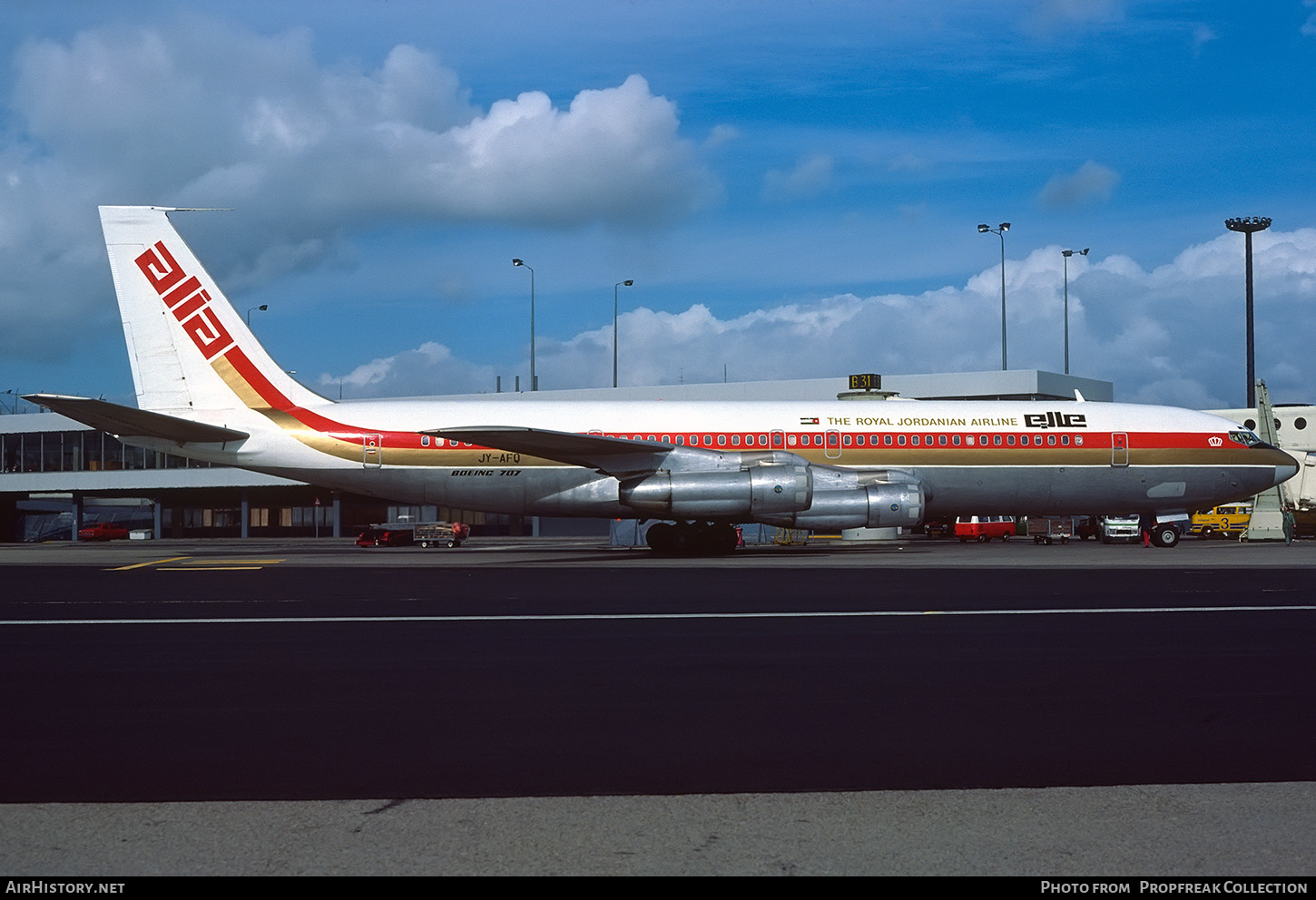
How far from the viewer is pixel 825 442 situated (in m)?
30.4

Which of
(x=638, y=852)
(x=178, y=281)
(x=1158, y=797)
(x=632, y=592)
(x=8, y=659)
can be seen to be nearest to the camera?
(x=638, y=852)

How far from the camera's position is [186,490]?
259 ft

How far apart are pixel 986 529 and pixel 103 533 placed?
5800 centimetres

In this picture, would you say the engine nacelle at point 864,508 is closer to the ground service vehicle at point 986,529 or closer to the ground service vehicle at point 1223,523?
the ground service vehicle at point 986,529

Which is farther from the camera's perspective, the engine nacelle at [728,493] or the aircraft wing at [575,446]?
the engine nacelle at [728,493]

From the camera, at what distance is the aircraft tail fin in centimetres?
2967

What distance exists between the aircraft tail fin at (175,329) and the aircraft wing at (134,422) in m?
1.05

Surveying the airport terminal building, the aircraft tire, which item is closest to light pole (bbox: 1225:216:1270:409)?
the airport terminal building

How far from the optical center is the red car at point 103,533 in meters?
76.2

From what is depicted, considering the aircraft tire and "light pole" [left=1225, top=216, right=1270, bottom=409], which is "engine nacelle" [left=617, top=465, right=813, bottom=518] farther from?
"light pole" [left=1225, top=216, right=1270, bottom=409]

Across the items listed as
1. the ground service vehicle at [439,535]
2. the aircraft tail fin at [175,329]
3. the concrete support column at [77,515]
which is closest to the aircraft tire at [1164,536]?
the aircraft tail fin at [175,329]

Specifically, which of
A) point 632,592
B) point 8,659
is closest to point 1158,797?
point 8,659
